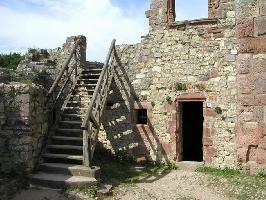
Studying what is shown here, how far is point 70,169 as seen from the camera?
8.24 m

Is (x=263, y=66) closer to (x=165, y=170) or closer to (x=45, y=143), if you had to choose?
(x=165, y=170)

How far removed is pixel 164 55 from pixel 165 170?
10.8 ft

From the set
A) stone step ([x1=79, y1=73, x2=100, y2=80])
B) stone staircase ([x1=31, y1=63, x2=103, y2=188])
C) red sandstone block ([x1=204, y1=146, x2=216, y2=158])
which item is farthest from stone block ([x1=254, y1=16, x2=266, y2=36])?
stone step ([x1=79, y1=73, x2=100, y2=80])

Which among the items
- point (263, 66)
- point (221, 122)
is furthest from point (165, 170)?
point (263, 66)

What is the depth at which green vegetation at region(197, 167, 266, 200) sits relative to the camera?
8.09 m

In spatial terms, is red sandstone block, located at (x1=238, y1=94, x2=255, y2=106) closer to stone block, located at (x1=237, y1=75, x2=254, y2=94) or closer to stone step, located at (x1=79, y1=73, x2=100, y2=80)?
stone block, located at (x1=237, y1=75, x2=254, y2=94)

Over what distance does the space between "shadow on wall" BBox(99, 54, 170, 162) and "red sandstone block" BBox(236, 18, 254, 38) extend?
11.3 feet

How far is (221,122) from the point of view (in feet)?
33.1

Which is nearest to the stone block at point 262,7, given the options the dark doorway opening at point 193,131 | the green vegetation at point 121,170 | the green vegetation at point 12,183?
the dark doorway opening at point 193,131

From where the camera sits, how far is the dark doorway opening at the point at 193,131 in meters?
13.4

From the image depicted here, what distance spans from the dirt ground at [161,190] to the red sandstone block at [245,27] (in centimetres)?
388

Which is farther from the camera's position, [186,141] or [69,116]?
[186,141]

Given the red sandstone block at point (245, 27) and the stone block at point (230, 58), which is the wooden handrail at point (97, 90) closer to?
the stone block at point (230, 58)

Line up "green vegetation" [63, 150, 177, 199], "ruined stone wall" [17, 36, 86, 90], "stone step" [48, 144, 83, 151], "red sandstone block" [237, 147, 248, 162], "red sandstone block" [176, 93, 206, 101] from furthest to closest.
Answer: "ruined stone wall" [17, 36, 86, 90]
"red sandstone block" [176, 93, 206, 101]
"red sandstone block" [237, 147, 248, 162]
"stone step" [48, 144, 83, 151]
"green vegetation" [63, 150, 177, 199]
